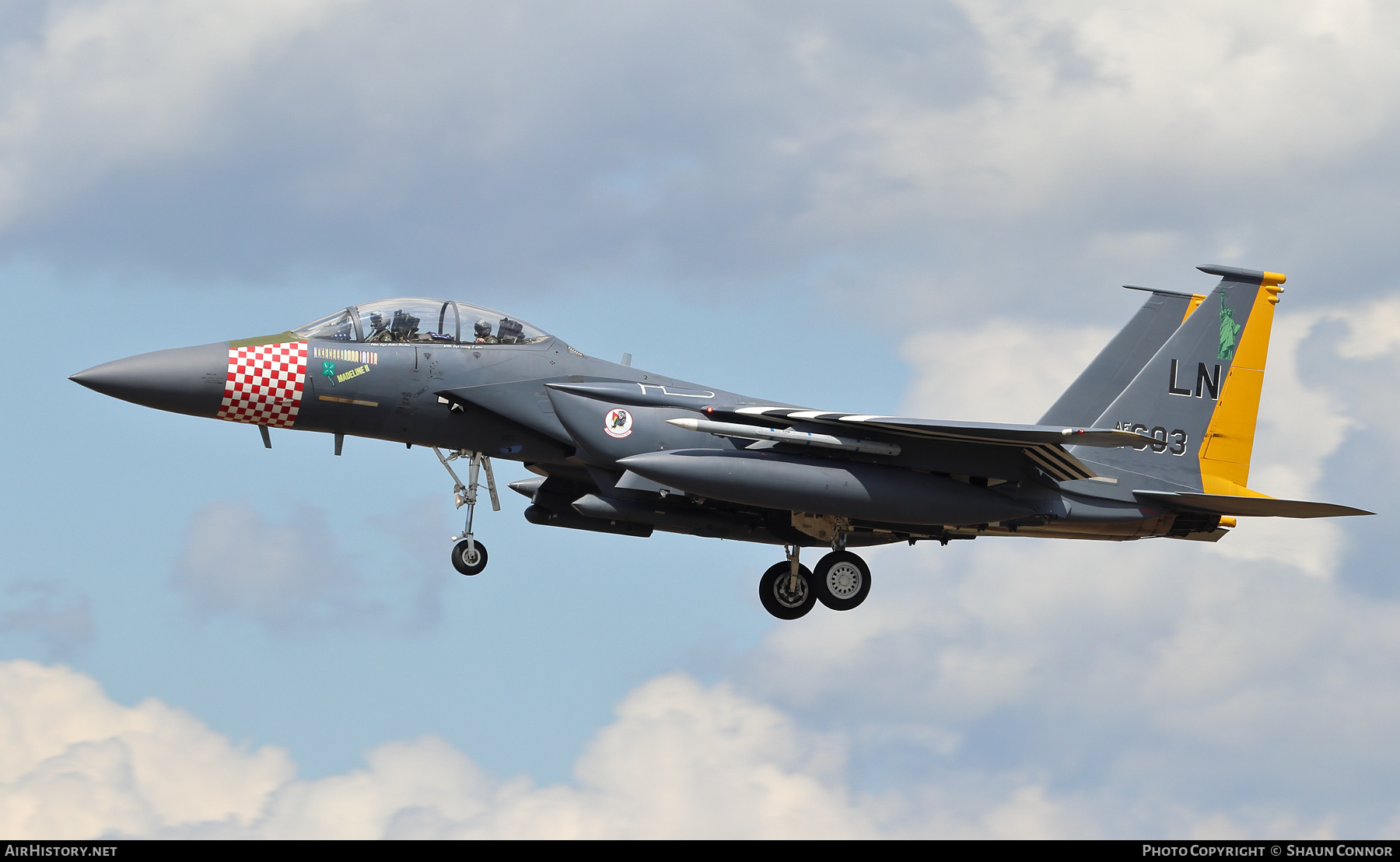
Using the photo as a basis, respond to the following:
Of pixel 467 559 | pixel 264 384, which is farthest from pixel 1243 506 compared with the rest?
→ pixel 264 384

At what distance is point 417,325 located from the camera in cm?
1939

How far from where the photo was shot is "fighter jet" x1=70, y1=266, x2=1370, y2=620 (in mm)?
18703

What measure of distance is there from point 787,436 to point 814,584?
113 inches

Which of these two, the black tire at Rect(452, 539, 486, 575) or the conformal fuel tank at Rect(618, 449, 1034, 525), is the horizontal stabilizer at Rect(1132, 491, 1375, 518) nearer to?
the conformal fuel tank at Rect(618, 449, 1034, 525)

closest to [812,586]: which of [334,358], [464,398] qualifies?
[464,398]

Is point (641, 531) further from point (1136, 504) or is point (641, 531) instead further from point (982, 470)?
point (1136, 504)

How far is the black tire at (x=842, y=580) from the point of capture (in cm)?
2048

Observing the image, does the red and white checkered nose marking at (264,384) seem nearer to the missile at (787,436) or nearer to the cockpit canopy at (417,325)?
the cockpit canopy at (417,325)

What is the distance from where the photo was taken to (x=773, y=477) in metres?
18.5

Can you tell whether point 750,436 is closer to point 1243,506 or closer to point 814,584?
point 814,584

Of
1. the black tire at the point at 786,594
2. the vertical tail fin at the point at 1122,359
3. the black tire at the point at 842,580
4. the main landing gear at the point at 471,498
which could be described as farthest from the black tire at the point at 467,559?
the vertical tail fin at the point at 1122,359
